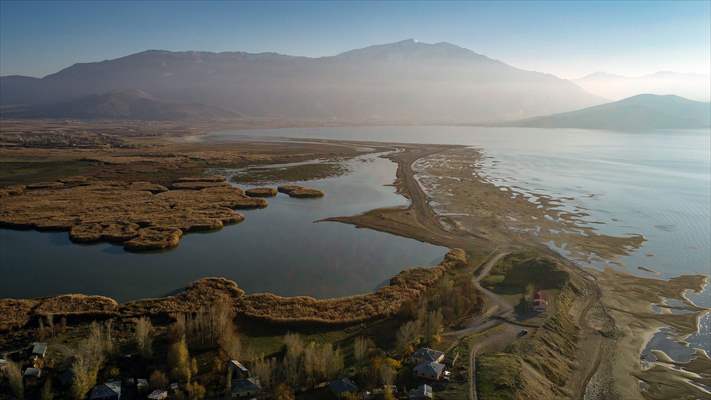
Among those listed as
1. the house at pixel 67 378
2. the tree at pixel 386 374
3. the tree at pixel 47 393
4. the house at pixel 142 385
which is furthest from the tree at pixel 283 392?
the tree at pixel 47 393

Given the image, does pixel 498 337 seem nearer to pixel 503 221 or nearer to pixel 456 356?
pixel 456 356

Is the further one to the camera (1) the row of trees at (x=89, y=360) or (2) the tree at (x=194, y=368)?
(2) the tree at (x=194, y=368)

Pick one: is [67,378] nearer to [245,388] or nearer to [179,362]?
[179,362]

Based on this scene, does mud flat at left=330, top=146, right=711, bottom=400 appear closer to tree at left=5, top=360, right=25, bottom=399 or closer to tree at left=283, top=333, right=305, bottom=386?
tree at left=283, top=333, right=305, bottom=386

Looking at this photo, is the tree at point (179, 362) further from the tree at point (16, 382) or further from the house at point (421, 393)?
the house at point (421, 393)

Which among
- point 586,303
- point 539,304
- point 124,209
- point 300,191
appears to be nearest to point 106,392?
point 539,304
